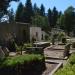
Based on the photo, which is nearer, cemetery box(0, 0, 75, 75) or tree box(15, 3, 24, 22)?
cemetery box(0, 0, 75, 75)

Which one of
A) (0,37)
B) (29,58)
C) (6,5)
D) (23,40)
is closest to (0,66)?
(29,58)

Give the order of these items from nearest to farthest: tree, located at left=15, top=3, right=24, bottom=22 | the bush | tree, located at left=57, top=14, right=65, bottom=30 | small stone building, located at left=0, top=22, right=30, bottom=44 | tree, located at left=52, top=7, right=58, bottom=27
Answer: the bush < small stone building, located at left=0, top=22, right=30, bottom=44 < tree, located at left=15, top=3, right=24, bottom=22 < tree, located at left=57, top=14, right=65, bottom=30 < tree, located at left=52, top=7, right=58, bottom=27

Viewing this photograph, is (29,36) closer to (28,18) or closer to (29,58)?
(29,58)

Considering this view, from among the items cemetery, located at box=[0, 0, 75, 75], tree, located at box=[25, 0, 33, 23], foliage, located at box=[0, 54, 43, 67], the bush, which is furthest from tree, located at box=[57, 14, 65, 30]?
foliage, located at box=[0, 54, 43, 67]

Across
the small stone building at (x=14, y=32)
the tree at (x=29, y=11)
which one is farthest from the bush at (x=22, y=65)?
the tree at (x=29, y=11)

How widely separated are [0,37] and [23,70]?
15.4 m

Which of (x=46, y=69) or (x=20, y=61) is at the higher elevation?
(x=20, y=61)

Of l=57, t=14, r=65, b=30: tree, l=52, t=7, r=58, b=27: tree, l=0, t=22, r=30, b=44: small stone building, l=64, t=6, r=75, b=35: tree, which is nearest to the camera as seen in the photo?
l=0, t=22, r=30, b=44: small stone building

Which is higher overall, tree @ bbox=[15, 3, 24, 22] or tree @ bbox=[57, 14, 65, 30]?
tree @ bbox=[15, 3, 24, 22]

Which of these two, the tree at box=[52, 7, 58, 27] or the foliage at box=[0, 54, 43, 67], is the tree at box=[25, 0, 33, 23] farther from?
the foliage at box=[0, 54, 43, 67]

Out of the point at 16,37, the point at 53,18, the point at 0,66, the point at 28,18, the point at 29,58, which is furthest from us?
the point at 53,18

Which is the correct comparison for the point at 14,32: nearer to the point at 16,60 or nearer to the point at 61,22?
the point at 16,60

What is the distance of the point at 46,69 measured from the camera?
13.3 m

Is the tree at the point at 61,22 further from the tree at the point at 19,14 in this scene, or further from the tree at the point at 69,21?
the tree at the point at 19,14
